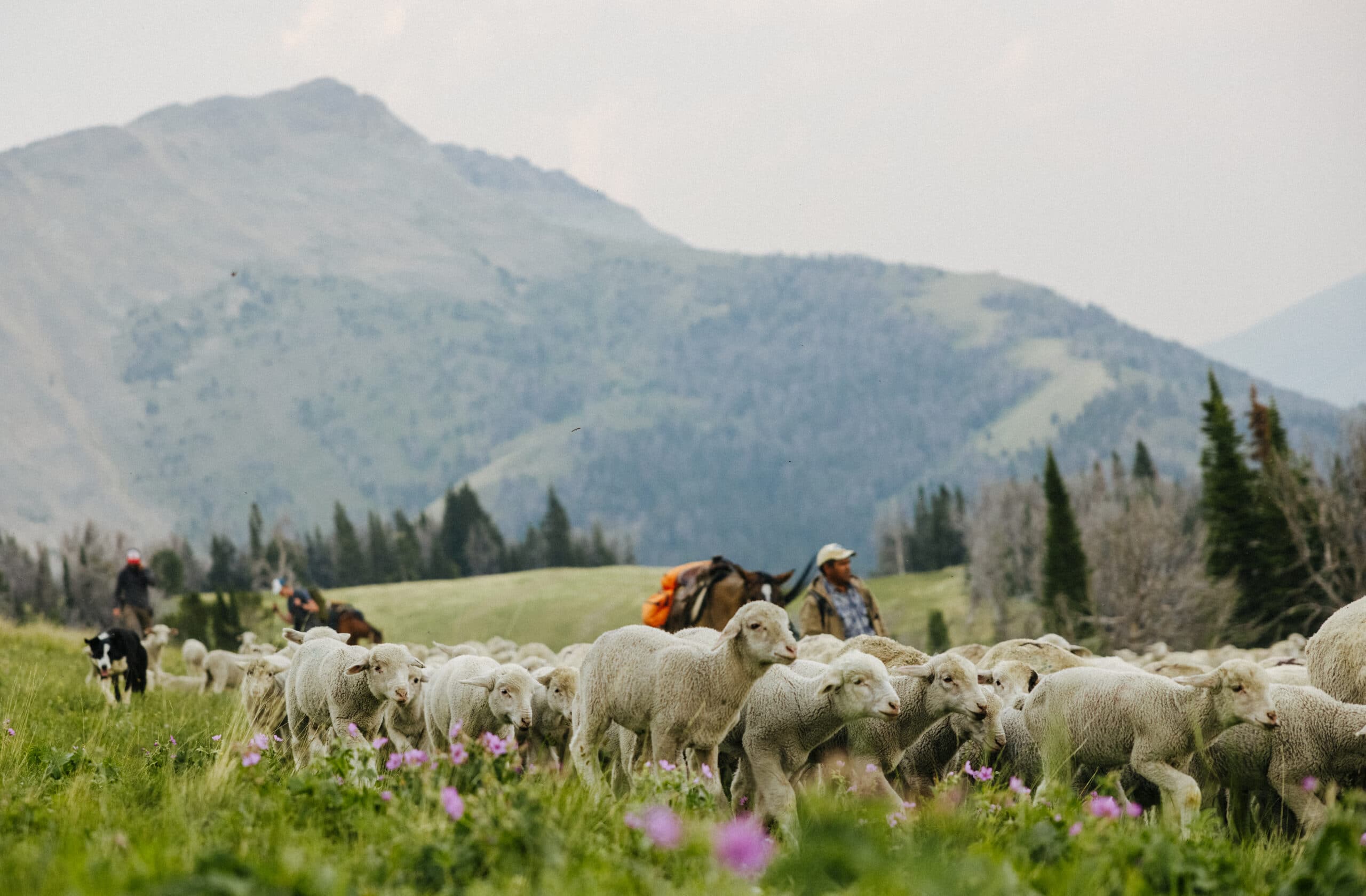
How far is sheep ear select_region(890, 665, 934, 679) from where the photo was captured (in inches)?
344

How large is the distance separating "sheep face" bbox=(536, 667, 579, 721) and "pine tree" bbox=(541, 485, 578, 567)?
116782 millimetres

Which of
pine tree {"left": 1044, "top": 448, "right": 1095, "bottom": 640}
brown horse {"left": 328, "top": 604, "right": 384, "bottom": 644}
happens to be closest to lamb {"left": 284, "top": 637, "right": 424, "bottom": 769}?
brown horse {"left": 328, "top": 604, "right": 384, "bottom": 644}

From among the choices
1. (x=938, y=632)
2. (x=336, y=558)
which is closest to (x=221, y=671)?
(x=938, y=632)

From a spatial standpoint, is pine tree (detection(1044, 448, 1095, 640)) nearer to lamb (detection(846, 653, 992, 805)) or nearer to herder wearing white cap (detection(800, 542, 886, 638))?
herder wearing white cap (detection(800, 542, 886, 638))

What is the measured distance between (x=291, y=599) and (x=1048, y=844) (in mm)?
18923

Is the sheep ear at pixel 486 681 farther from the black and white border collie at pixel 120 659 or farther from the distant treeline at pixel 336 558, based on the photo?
the distant treeline at pixel 336 558

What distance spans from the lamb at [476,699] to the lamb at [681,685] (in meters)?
0.95

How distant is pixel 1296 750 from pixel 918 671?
8.96 ft

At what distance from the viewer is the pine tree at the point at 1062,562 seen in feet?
177

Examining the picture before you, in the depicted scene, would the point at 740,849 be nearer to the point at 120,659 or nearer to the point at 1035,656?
the point at 1035,656

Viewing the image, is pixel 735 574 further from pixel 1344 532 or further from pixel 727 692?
pixel 1344 532

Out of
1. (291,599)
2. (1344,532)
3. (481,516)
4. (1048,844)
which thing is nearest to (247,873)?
(1048,844)

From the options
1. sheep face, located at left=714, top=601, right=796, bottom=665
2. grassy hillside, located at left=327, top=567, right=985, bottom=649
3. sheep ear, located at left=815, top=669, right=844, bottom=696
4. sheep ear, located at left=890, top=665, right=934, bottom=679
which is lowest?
grassy hillside, located at left=327, top=567, right=985, bottom=649

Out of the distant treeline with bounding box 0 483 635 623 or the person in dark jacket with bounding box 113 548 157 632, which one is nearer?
the person in dark jacket with bounding box 113 548 157 632
